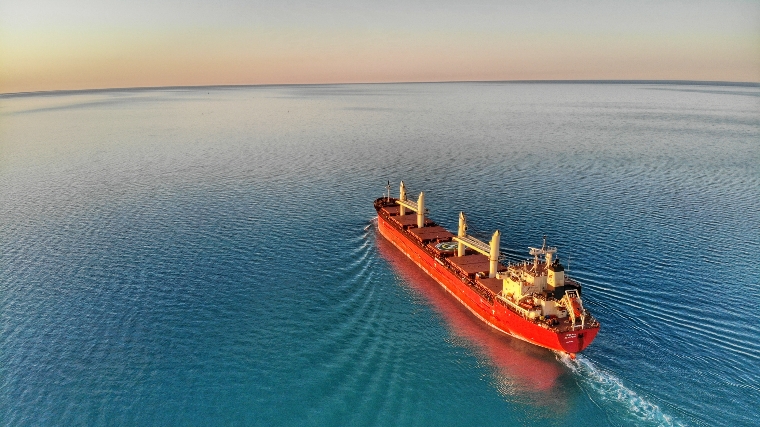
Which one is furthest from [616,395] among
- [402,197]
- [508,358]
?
[402,197]

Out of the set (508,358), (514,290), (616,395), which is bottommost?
(508,358)

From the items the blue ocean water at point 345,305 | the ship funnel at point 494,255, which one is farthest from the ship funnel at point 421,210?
the ship funnel at point 494,255

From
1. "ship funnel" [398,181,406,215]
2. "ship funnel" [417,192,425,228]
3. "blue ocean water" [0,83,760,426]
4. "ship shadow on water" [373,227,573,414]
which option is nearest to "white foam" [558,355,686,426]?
"blue ocean water" [0,83,760,426]

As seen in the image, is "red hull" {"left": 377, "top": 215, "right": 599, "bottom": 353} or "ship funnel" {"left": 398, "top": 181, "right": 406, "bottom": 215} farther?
"ship funnel" {"left": 398, "top": 181, "right": 406, "bottom": 215}

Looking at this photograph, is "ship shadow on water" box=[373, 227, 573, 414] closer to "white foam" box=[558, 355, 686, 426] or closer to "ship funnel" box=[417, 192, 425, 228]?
"white foam" box=[558, 355, 686, 426]

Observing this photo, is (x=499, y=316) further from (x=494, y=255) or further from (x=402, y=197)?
(x=402, y=197)

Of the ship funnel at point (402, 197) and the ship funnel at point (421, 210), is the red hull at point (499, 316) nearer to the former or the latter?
the ship funnel at point (421, 210)

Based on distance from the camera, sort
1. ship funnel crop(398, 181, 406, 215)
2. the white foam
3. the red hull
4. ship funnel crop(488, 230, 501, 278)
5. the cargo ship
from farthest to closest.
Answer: ship funnel crop(398, 181, 406, 215) < ship funnel crop(488, 230, 501, 278) < the cargo ship < the red hull < the white foam

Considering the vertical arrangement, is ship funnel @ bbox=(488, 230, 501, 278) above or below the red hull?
above
